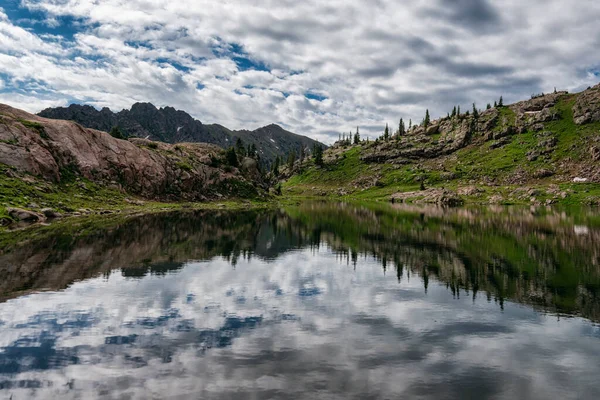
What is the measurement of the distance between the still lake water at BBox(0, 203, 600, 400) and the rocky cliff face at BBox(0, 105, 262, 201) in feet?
177

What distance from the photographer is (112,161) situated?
4321 inches

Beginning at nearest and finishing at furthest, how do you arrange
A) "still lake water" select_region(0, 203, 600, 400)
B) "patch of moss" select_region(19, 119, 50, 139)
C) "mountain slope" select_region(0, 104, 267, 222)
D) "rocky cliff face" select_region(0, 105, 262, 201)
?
"still lake water" select_region(0, 203, 600, 400)
"mountain slope" select_region(0, 104, 267, 222)
"rocky cliff face" select_region(0, 105, 262, 201)
"patch of moss" select_region(19, 119, 50, 139)

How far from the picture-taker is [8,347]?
17875 mm

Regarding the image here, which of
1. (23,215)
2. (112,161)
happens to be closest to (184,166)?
(112,161)

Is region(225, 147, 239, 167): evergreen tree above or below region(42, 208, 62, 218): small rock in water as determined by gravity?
above

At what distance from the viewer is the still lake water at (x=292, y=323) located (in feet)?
50.2

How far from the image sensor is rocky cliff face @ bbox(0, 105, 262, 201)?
86812mm

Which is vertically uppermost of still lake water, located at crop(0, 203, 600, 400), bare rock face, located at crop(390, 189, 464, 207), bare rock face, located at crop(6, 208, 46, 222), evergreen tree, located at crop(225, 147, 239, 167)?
evergreen tree, located at crop(225, 147, 239, 167)

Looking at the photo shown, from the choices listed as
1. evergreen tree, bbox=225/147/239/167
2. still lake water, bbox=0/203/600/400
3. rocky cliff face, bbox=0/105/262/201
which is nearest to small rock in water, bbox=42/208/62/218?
rocky cliff face, bbox=0/105/262/201

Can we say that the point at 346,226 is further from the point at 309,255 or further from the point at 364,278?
the point at 364,278

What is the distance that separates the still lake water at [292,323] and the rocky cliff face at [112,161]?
5382 centimetres

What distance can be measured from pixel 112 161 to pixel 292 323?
10507cm

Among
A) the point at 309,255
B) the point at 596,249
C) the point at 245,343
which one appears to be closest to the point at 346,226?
the point at 309,255

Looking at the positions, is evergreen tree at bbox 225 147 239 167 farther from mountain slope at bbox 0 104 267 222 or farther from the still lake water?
the still lake water
